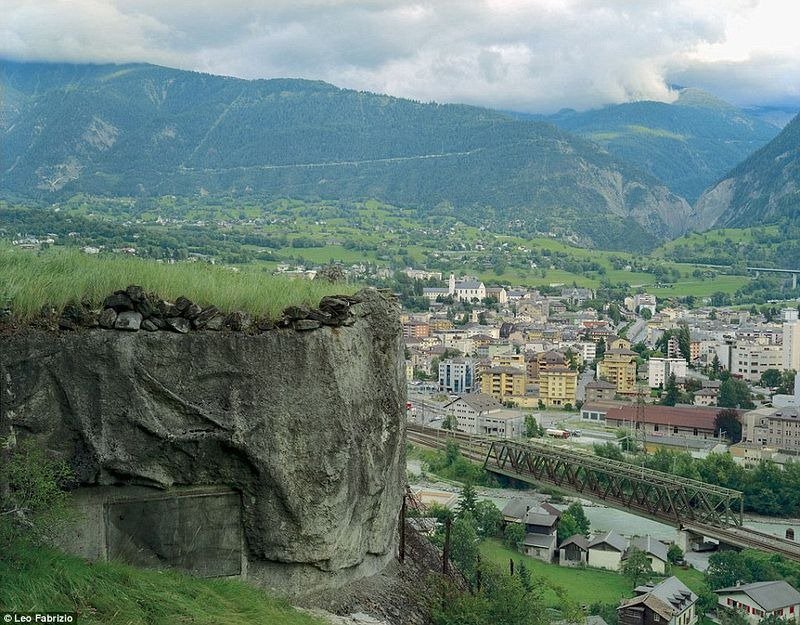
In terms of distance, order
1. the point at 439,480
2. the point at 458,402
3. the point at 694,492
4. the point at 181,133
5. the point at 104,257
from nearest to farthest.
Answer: the point at 104,257, the point at 694,492, the point at 439,480, the point at 458,402, the point at 181,133

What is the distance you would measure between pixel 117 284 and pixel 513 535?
22959 millimetres

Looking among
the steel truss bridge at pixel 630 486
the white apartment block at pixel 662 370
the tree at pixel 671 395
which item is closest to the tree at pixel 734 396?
the tree at pixel 671 395

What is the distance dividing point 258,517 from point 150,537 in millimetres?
606

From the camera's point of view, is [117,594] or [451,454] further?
[451,454]

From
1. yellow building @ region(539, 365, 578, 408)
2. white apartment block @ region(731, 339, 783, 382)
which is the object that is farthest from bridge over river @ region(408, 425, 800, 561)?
white apartment block @ region(731, 339, 783, 382)

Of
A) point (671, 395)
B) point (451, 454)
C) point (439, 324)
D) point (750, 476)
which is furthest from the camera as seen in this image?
point (439, 324)

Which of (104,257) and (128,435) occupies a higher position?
(104,257)

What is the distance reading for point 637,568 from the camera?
2605cm

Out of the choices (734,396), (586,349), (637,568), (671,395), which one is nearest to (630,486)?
(637,568)

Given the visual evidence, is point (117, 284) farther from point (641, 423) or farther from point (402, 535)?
point (641, 423)

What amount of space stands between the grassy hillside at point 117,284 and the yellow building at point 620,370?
5435 centimetres

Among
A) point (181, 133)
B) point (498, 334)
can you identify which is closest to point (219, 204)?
point (181, 133)

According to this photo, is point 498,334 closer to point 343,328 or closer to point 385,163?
point 343,328

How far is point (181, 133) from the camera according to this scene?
578 ft
